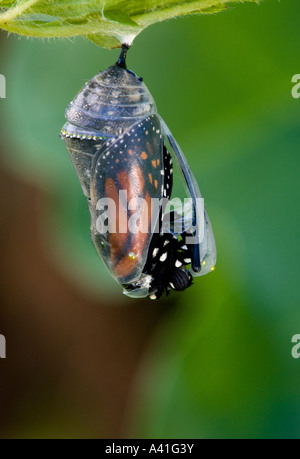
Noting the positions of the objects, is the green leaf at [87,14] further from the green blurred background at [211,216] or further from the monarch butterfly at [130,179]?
the green blurred background at [211,216]

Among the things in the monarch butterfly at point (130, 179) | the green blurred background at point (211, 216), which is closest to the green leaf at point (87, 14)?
the monarch butterfly at point (130, 179)

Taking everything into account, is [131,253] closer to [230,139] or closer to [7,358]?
[230,139]

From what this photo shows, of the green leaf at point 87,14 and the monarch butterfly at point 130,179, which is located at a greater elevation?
the green leaf at point 87,14

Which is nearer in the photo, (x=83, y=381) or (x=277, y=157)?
(x=277, y=157)

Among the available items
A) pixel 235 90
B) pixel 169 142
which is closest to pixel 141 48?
pixel 235 90

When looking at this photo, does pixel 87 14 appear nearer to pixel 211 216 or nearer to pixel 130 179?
pixel 130 179

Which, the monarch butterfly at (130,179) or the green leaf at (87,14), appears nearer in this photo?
the green leaf at (87,14)

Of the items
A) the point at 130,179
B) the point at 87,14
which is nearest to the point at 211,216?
the point at 130,179
